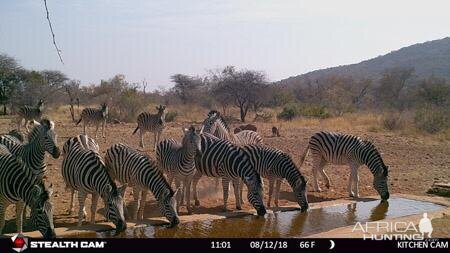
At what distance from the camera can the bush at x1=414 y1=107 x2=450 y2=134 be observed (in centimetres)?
2342

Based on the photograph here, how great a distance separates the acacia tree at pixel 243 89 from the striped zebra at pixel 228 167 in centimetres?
2367

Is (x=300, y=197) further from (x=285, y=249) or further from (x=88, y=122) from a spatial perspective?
(x=88, y=122)

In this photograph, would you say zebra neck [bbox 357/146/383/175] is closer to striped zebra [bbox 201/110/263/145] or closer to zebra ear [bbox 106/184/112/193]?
striped zebra [bbox 201/110/263/145]

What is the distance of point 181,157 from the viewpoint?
26.7 ft

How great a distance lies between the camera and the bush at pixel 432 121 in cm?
2342

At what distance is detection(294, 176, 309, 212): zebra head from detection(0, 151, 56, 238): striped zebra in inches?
163

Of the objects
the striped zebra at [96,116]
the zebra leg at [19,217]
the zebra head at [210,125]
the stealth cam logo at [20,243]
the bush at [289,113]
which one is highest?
the bush at [289,113]

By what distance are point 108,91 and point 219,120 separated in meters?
29.9

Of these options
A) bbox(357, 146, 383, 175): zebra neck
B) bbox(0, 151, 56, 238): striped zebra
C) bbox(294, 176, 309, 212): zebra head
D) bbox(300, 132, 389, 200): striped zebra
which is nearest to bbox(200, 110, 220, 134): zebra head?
bbox(300, 132, 389, 200): striped zebra

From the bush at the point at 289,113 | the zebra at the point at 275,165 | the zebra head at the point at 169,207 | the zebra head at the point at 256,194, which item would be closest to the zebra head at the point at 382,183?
the zebra at the point at 275,165

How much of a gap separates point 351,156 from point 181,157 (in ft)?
13.0

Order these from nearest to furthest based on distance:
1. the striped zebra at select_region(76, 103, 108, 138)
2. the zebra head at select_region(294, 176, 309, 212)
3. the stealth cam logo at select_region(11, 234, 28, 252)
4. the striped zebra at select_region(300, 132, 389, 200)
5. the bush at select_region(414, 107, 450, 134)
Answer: the stealth cam logo at select_region(11, 234, 28, 252) < the zebra head at select_region(294, 176, 309, 212) < the striped zebra at select_region(300, 132, 389, 200) < the striped zebra at select_region(76, 103, 108, 138) < the bush at select_region(414, 107, 450, 134)

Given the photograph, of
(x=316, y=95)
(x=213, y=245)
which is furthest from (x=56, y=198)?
(x=316, y=95)

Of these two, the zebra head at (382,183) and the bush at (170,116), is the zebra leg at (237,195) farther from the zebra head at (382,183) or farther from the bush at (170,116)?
the bush at (170,116)
